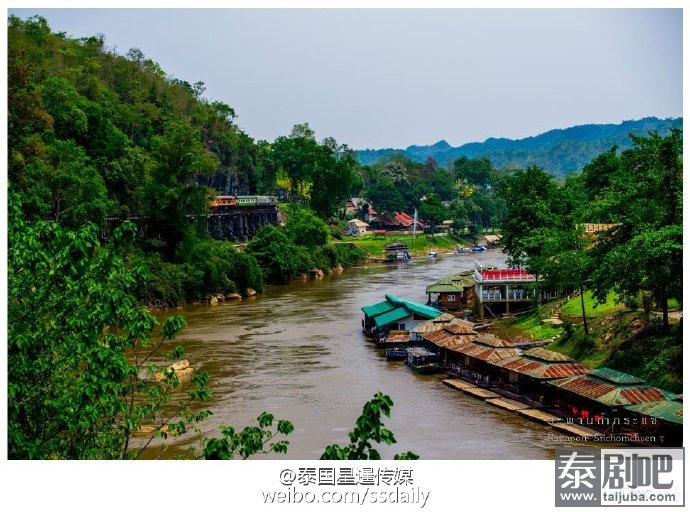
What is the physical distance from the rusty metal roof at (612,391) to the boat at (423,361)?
733 cm

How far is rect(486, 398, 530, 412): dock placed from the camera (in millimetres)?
25514

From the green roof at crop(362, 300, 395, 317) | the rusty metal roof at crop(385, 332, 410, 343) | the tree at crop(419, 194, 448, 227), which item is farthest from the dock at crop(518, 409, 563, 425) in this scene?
the tree at crop(419, 194, 448, 227)

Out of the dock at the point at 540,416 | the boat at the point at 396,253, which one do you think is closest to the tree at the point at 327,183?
the boat at the point at 396,253

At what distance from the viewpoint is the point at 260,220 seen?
85250mm

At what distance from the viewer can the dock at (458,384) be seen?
28.6m

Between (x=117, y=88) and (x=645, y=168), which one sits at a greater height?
(x=117, y=88)

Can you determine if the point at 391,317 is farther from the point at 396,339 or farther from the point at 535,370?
the point at 535,370

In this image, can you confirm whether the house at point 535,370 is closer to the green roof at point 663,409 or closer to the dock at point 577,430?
the dock at point 577,430

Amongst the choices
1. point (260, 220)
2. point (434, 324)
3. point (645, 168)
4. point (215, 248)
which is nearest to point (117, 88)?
point (260, 220)

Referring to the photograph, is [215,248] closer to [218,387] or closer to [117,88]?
[218,387]

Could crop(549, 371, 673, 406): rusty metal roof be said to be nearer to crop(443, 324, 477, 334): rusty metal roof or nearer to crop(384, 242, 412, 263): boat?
crop(443, 324, 477, 334): rusty metal roof

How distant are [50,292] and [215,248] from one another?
4220cm

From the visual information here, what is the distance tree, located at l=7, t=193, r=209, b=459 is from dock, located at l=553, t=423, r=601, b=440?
480 inches

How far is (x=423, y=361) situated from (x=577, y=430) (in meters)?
9.53
